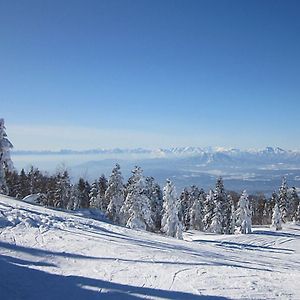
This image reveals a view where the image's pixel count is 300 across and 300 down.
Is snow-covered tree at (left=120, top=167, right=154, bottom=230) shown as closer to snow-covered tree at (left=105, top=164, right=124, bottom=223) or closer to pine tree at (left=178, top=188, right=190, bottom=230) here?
snow-covered tree at (left=105, top=164, right=124, bottom=223)

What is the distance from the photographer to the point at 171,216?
52688mm

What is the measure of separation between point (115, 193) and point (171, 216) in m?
9.28

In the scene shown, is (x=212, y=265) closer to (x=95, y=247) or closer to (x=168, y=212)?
(x=95, y=247)

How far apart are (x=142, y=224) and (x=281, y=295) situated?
34913 mm

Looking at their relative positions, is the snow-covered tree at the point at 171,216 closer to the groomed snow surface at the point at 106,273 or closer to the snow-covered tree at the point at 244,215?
the snow-covered tree at the point at 244,215

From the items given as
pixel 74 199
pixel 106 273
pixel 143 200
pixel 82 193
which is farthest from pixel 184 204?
pixel 106 273

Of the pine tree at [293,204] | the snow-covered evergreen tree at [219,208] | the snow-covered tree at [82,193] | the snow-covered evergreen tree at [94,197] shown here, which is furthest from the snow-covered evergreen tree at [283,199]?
the snow-covered tree at [82,193]

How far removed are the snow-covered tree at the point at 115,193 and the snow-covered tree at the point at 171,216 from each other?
698 centimetres

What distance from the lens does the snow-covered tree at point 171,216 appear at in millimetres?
51791

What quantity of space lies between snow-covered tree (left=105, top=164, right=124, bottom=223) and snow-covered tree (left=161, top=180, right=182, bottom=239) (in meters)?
6.98

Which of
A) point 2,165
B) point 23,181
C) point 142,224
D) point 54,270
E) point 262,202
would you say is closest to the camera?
point 54,270

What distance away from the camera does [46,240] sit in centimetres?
1636

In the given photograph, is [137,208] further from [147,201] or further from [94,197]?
[94,197]

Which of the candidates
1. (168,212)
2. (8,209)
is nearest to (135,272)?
(8,209)
